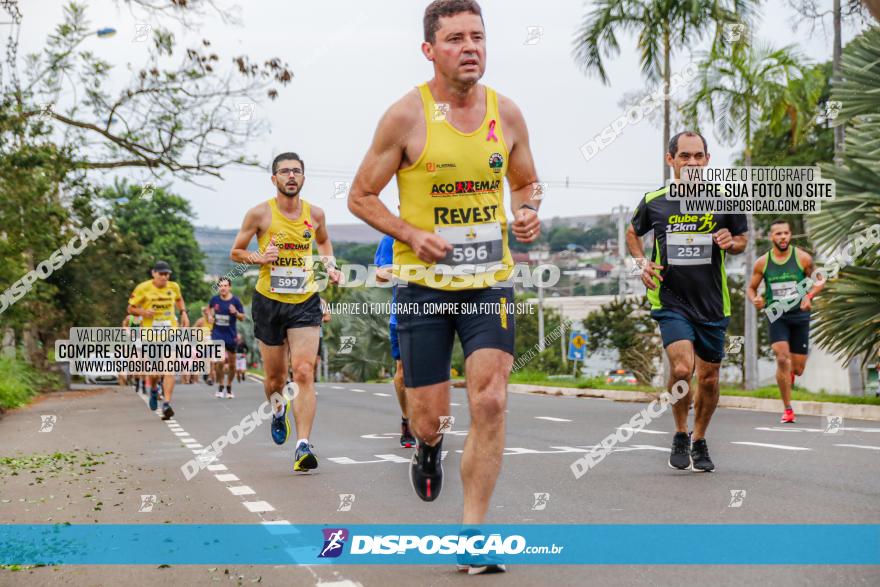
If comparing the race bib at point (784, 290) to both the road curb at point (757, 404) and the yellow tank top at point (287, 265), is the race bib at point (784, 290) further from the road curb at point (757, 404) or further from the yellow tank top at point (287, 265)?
the yellow tank top at point (287, 265)

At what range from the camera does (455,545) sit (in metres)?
5.62

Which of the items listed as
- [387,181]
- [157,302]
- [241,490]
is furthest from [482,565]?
[157,302]

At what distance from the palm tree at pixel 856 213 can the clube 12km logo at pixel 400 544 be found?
788 cm

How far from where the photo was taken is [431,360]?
5309 millimetres

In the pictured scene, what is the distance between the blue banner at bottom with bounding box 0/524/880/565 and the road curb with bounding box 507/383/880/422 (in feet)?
25.7

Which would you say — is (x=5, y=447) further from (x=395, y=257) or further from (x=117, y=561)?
(x=395, y=257)

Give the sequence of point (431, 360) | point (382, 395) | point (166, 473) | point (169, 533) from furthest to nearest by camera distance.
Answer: point (382, 395) → point (166, 473) → point (169, 533) → point (431, 360)

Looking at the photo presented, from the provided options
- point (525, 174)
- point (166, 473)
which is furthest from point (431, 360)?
point (166, 473)

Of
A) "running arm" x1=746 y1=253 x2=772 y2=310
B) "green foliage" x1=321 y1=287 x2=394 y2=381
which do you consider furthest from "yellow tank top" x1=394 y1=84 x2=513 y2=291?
"green foliage" x1=321 y1=287 x2=394 y2=381

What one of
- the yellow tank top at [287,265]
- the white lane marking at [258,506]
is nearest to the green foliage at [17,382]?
the yellow tank top at [287,265]

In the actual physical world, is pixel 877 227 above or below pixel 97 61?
below

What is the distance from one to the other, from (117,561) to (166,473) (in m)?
4.17

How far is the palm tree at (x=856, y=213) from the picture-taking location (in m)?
12.6

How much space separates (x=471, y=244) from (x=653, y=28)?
2226cm
